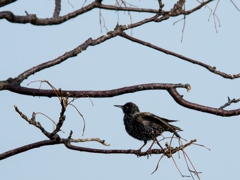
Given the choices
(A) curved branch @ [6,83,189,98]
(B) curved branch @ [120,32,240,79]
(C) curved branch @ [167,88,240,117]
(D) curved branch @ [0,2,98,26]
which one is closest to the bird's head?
(B) curved branch @ [120,32,240,79]

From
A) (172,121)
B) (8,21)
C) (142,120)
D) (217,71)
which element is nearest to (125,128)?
(142,120)

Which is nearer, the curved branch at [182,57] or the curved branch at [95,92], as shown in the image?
the curved branch at [95,92]

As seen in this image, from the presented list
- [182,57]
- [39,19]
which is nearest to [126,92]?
[182,57]

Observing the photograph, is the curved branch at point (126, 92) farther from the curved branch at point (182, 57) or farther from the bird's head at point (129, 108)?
the bird's head at point (129, 108)

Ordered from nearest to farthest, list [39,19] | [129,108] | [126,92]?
1. [39,19]
2. [126,92]
3. [129,108]

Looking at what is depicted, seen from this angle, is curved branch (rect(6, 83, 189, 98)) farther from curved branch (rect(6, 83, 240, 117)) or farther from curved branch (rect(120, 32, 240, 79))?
curved branch (rect(120, 32, 240, 79))

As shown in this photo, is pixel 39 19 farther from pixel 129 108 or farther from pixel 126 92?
Result: pixel 129 108

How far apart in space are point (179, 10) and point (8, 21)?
63.0 inches

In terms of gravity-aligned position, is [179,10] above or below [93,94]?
above

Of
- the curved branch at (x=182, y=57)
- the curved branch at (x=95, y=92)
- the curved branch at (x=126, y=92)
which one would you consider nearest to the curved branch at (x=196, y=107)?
the curved branch at (x=126, y=92)

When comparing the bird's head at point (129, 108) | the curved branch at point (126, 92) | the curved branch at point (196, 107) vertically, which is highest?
the bird's head at point (129, 108)

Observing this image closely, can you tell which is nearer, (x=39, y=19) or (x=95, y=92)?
(x=39, y=19)

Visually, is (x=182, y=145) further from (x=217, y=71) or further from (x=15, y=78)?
(x=15, y=78)

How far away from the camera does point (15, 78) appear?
460cm
